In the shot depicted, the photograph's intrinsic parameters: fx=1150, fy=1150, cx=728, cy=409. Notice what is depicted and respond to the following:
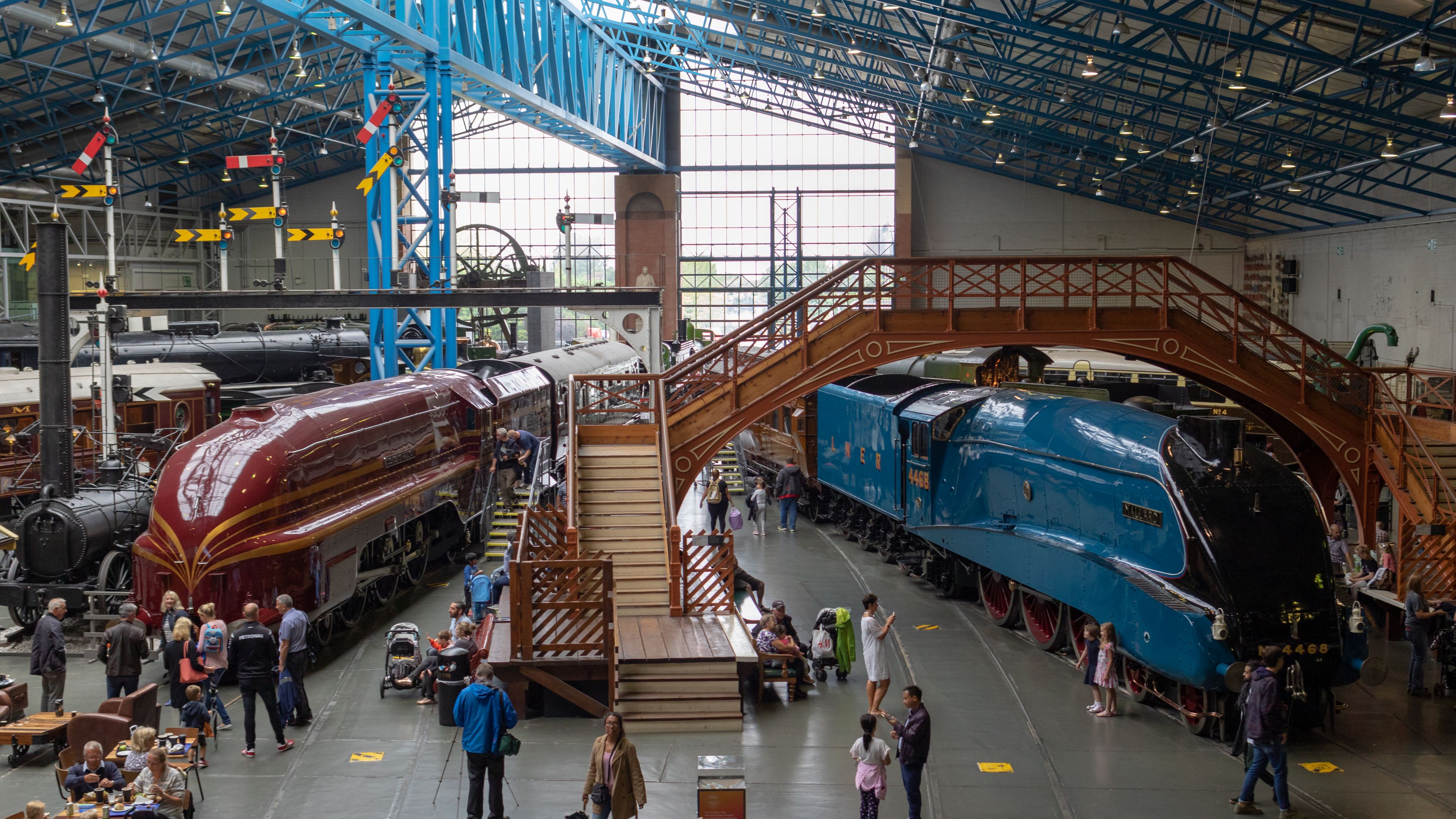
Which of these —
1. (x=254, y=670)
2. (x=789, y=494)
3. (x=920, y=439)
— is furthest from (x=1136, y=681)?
(x=789, y=494)

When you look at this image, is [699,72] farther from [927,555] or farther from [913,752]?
[913,752]

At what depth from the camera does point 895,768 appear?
11.8m

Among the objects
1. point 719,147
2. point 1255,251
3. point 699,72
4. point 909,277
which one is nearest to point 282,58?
point 699,72

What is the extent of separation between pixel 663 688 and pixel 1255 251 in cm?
3980

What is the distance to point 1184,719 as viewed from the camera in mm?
13078

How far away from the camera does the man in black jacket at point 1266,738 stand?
409 inches

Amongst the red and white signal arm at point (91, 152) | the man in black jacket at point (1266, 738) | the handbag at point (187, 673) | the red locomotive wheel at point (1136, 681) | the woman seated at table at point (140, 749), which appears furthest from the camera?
the red and white signal arm at point (91, 152)

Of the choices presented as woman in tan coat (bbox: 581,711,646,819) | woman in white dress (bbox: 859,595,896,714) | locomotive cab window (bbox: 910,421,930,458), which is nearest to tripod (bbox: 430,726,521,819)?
woman in tan coat (bbox: 581,711,646,819)

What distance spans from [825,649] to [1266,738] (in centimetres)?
541

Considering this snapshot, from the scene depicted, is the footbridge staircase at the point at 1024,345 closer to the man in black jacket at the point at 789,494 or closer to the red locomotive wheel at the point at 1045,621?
the red locomotive wheel at the point at 1045,621

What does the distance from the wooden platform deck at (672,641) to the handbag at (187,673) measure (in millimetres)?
4432

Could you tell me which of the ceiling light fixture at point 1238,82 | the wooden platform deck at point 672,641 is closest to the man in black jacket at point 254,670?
the wooden platform deck at point 672,641

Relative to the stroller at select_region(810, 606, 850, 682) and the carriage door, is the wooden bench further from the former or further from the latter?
the stroller at select_region(810, 606, 850, 682)

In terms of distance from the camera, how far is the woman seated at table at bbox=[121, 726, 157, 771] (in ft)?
31.8
